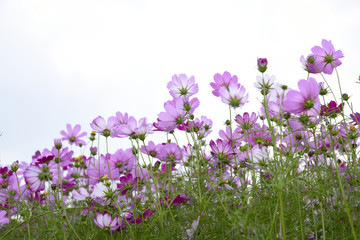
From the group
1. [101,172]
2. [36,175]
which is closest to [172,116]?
[101,172]

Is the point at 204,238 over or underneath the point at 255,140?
underneath

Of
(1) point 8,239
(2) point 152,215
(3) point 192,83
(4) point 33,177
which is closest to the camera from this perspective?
(3) point 192,83

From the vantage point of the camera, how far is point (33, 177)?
160 centimetres

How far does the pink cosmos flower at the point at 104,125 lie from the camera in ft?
4.30

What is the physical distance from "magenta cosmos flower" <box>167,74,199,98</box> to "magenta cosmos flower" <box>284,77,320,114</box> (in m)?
0.31

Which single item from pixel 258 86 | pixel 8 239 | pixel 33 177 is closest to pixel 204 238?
pixel 258 86

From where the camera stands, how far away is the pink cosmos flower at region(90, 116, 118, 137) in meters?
1.31

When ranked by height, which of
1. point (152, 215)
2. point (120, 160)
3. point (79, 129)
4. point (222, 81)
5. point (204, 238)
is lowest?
point (204, 238)

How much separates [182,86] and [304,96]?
0.39 m

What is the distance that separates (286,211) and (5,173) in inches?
44.8

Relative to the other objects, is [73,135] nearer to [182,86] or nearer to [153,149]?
[153,149]

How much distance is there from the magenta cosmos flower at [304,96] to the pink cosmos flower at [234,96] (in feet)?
0.40

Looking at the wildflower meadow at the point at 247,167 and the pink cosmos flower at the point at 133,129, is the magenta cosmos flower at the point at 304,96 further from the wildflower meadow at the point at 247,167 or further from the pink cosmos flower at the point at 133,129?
the pink cosmos flower at the point at 133,129

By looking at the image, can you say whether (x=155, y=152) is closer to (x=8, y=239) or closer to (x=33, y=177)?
(x=33, y=177)
